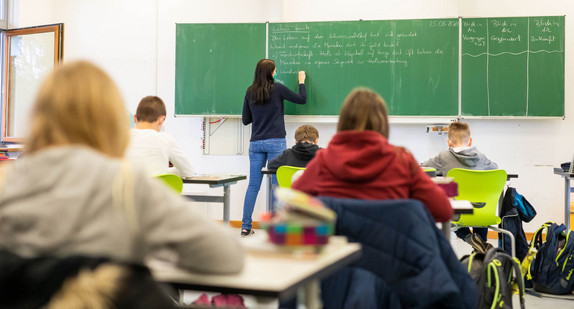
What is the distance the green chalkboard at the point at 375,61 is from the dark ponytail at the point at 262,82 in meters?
0.47

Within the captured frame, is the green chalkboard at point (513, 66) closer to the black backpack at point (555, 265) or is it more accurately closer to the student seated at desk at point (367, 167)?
the black backpack at point (555, 265)

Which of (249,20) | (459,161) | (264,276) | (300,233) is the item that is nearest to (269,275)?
(264,276)

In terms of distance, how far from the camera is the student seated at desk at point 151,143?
136 inches

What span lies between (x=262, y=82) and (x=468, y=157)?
2061 millimetres

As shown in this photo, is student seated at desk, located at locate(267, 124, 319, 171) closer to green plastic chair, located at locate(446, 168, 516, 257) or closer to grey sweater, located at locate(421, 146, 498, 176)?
grey sweater, located at locate(421, 146, 498, 176)

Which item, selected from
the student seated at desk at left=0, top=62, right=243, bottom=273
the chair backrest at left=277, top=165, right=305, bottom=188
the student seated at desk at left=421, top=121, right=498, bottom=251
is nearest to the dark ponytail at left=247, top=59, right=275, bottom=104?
the chair backrest at left=277, top=165, right=305, bottom=188

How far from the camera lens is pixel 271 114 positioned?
5461 millimetres

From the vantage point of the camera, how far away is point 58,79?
3.56 ft

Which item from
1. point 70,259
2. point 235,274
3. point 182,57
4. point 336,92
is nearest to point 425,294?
point 235,274

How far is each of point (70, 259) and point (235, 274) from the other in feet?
1.03

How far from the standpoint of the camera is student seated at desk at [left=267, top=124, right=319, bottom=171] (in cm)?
447

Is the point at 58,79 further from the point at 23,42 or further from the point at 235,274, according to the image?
the point at 23,42

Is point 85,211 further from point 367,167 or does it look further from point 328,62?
point 328,62

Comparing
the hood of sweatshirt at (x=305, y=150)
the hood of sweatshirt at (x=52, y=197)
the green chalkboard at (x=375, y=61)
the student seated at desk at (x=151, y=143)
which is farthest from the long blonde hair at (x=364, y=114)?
the green chalkboard at (x=375, y=61)
